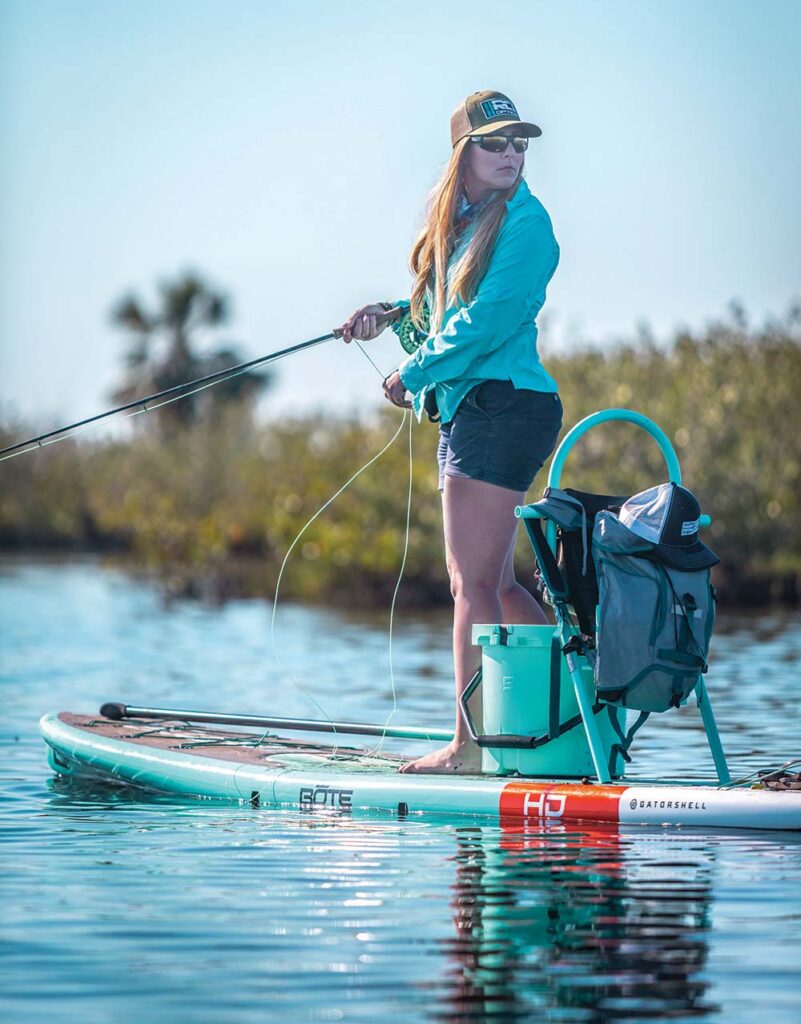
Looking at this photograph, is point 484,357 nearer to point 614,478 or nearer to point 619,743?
point 619,743

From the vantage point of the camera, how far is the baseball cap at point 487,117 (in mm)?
6176

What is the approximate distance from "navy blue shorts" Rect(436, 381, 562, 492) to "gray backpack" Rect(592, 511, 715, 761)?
500mm

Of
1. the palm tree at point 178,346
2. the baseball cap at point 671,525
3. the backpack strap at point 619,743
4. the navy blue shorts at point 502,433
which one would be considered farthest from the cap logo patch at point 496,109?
the palm tree at point 178,346

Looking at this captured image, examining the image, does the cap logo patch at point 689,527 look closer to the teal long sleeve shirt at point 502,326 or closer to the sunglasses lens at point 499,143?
the teal long sleeve shirt at point 502,326

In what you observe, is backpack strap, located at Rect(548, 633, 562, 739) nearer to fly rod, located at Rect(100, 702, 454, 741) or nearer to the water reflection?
the water reflection

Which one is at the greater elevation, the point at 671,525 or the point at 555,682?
the point at 671,525

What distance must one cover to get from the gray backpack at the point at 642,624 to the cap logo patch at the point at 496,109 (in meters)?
1.47

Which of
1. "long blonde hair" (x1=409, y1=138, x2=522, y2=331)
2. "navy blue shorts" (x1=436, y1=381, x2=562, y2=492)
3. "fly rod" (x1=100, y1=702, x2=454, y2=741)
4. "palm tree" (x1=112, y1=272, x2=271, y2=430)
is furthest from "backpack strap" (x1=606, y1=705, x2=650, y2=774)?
"palm tree" (x1=112, y1=272, x2=271, y2=430)

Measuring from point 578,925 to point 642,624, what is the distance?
125 centimetres

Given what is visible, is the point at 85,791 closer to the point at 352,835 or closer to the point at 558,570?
the point at 352,835

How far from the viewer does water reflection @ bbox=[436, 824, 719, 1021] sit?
3908 mm

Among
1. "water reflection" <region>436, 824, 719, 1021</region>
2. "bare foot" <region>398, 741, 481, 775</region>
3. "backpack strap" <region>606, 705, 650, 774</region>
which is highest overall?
"backpack strap" <region>606, 705, 650, 774</region>

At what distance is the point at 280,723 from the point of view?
7.53 m

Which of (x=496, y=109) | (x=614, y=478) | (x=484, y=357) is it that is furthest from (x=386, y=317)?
(x=614, y=478)
